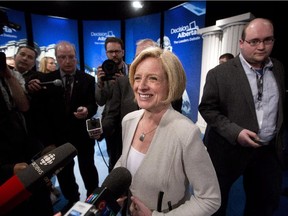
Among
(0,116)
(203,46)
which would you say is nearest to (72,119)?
(0,116)

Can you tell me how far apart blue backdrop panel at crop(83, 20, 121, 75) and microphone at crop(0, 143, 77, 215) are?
740 centimetres

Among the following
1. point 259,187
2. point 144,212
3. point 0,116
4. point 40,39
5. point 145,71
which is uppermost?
point 40,39

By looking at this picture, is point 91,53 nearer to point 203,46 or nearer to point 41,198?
point 203,46

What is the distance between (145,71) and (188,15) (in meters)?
4.94

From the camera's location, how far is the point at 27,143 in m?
1.36

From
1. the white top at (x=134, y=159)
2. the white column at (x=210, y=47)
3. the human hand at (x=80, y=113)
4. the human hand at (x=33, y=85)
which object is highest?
the white column at (x=210, y=47)

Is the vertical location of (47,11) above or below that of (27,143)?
above

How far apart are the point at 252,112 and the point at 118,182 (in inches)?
40.5

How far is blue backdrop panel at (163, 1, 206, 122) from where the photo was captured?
16.6 feet

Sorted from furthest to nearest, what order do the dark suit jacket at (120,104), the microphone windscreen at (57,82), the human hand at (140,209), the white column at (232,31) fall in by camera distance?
the white column at (232,31), the microphone windscreen at (57,82), the dark suit jacket at (120,104), the human hand at (140,209)

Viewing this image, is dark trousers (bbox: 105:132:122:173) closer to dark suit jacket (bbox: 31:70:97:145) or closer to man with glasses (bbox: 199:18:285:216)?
dark suit jacket (bbox: 31:70:97:145)

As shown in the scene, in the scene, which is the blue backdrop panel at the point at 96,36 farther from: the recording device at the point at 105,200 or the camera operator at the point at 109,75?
the recording device at the point at 105,200

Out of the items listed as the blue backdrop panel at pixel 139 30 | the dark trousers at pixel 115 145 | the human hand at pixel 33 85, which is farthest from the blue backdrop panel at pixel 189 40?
the human hand at pixel 33 85

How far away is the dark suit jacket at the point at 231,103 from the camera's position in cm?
136
